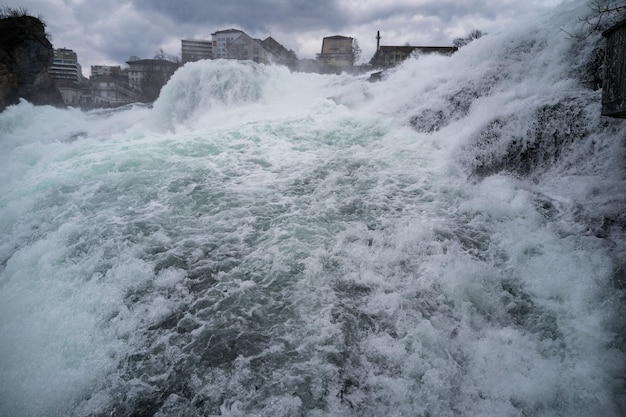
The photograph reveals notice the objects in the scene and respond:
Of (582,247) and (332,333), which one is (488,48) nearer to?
(582,247)

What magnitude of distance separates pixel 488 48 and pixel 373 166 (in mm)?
5391

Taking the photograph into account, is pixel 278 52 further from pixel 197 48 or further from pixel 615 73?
pixel 615 73

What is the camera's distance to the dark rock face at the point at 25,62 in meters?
21.7

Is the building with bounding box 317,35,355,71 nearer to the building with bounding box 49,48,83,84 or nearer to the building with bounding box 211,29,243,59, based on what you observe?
the building with bounding box 211,29,243,59

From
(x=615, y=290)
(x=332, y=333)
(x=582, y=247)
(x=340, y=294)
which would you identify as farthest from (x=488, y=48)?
(x=332, y=333)

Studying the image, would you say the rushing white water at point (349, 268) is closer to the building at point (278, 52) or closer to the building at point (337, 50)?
the building at point (337, 50)

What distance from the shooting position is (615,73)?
395 centimetres

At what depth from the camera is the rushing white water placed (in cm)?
297

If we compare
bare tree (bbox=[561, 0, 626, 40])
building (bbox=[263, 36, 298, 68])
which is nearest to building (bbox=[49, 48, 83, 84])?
building (bbox=[263, 36, 298, 68])

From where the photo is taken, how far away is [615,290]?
135 inches

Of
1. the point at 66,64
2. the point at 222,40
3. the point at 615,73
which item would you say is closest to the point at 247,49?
the point at 222,40

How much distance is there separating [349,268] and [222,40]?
248 feet

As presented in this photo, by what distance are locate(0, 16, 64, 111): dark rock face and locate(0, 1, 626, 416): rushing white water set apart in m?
21.0

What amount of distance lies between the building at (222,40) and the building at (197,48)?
15.5 ft
